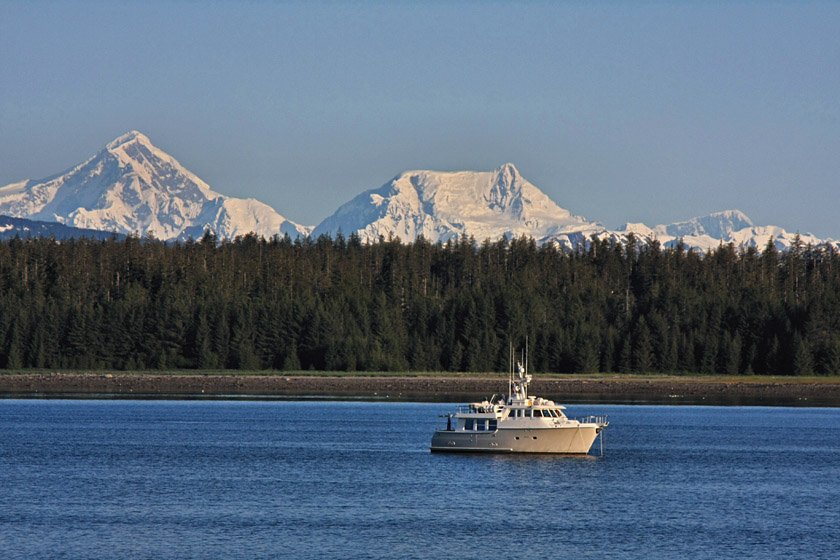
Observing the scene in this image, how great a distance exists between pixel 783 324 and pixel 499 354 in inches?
1637

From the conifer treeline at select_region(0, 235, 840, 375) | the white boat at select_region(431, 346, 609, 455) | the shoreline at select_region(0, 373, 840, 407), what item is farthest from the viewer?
the conifer treeline at select_region(0, 235, 840, 375)

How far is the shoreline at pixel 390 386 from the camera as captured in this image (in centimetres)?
15062

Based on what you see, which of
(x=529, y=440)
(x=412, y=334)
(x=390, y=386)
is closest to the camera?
(x=529, y=440)

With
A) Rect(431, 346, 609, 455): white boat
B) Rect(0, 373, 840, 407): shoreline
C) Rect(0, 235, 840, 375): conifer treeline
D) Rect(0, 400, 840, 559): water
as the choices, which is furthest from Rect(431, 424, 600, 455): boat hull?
Rect(0, 235, 840, 375): conifer treeline

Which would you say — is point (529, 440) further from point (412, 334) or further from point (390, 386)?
point (412, 334)

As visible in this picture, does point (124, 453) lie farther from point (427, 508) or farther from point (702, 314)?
point (702, 314)

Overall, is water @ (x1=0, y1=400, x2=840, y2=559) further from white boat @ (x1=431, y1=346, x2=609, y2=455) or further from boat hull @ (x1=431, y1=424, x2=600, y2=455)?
white boat @ (x1=431, y1=346, x2=609, y2=455)

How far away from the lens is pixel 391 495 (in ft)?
201

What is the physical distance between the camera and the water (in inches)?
1941

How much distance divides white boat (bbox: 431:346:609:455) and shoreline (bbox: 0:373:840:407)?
2762 inches

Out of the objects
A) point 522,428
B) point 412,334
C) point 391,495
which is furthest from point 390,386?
point 391,495

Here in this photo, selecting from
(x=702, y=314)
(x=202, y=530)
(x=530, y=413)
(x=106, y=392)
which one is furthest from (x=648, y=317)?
(x=202, y=530)

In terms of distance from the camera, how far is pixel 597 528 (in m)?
53.7

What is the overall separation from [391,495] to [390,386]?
94.0 m
